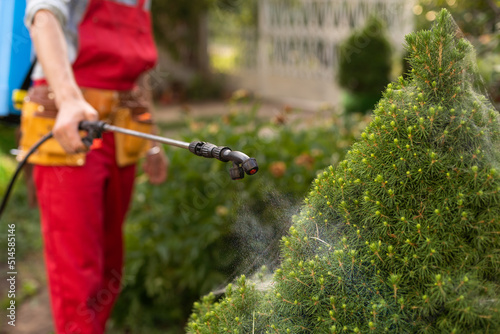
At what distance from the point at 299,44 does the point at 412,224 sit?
9761 mm

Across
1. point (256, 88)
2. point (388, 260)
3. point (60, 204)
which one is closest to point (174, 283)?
point (60, 204)

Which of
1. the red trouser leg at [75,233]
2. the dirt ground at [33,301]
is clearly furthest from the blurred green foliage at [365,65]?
the red trouser leg at [75,233]

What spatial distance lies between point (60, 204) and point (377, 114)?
1324 millimetres

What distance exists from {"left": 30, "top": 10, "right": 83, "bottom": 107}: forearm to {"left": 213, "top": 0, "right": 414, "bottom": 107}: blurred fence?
7296 millimetres

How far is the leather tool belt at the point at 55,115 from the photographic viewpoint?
6.33 ft

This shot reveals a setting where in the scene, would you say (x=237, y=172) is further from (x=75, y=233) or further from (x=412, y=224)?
(x=75, y=233)

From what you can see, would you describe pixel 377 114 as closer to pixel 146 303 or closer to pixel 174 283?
pixel 174 283

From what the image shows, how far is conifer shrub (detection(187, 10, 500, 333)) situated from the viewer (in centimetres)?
96

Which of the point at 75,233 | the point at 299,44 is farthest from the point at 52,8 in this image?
the point at 299,44

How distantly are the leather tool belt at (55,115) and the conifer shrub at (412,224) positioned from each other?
44.1 inches

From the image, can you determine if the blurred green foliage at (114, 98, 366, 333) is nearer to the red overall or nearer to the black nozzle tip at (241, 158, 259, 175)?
the red overall

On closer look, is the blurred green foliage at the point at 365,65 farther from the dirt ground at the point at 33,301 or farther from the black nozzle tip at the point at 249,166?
the black nozzle tip at the point at 249,166

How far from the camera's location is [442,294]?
93cm

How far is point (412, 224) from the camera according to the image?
100 cm
